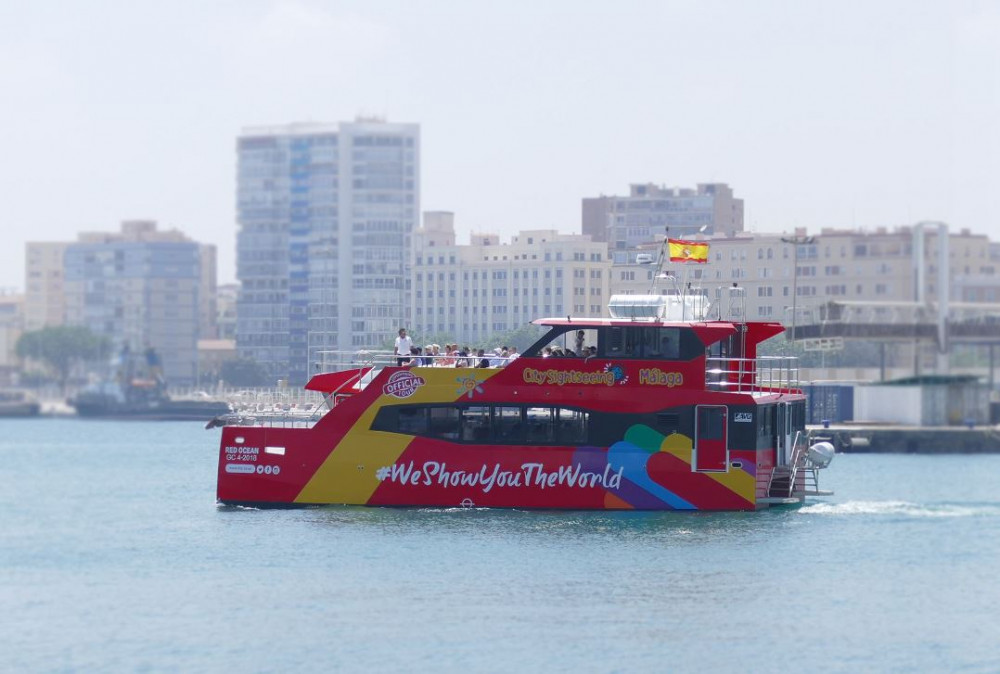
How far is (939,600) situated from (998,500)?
17074mm

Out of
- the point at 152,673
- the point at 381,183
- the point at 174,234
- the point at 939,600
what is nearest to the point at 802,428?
the point at 939,600

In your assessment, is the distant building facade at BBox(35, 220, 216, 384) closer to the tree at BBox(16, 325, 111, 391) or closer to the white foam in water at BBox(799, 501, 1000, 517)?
the tree at BBox(16, 325, 111, 391)

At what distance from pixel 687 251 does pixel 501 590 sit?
10.6 metres

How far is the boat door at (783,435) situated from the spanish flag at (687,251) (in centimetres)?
318

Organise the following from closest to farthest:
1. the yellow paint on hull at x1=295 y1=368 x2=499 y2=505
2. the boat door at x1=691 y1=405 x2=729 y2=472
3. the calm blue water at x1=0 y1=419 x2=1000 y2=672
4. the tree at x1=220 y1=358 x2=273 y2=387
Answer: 1. the calm blue water at x1=0 y1=419 x2=1000 y2=672
2. the boat door at x1=691 y1=405 x2=729 y2=472
3. the yellow paint on hull at x1=295 y1=368 x2=499 y2=505
4. the tree at x1=220 y1=358 x2=273 y2=387

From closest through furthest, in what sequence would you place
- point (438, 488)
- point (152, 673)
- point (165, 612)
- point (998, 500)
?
point (152, 673) → point (165, 612) → point (438, 488) → point (998, 500)

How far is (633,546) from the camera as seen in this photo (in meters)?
28.1

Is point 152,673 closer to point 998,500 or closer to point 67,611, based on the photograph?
point 67,611

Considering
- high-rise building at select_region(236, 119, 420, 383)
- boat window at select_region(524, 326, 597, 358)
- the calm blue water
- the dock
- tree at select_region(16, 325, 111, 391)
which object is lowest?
the dock

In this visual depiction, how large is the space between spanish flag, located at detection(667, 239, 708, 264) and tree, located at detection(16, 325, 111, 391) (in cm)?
13789

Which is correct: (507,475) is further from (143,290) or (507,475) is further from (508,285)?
(143,290)

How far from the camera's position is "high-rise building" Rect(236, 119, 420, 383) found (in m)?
147

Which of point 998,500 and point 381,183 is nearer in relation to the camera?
point 998,500

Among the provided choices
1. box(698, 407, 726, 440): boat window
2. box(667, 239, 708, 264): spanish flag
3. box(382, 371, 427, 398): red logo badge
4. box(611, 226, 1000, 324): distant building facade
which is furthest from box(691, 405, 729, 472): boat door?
box(611, 226, 1000, 324): distant building facade
